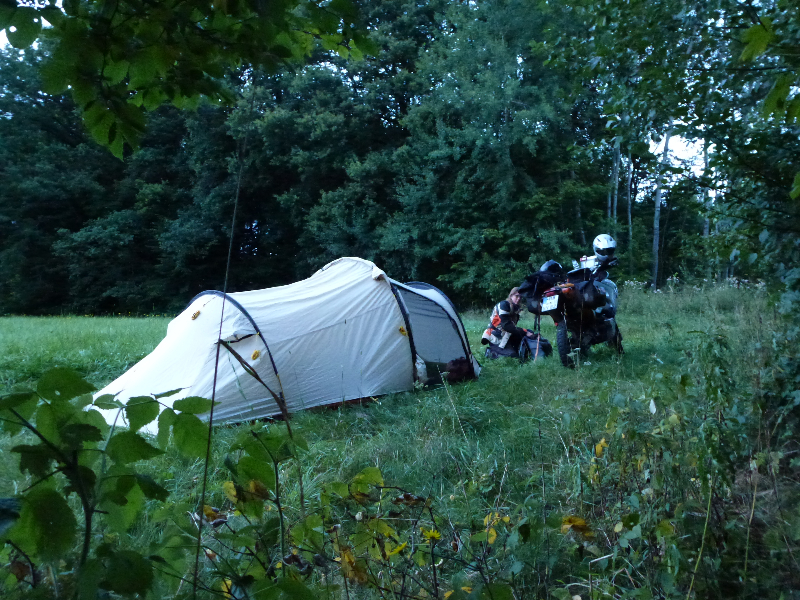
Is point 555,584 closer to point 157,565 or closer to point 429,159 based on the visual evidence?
point 157,565

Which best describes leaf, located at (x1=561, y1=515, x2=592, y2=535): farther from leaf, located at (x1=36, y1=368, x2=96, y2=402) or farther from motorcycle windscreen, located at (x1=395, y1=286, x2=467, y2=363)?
motorcycle windscreen, located at (x1=395, y1=286, x2=467, y2=363)

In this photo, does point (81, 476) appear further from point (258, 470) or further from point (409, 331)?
point (409, 331)

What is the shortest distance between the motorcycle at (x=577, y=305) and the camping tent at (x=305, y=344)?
3.46 ft

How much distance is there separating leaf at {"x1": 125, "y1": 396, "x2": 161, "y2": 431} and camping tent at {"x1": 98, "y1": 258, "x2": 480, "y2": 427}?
10.9 feet

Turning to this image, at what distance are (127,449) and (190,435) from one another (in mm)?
97

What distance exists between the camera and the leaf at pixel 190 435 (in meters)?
0.97

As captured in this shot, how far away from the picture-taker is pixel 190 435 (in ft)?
3.18

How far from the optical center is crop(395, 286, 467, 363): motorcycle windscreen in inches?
216

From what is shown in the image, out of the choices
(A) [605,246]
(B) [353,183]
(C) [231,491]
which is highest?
(B) [353,183]

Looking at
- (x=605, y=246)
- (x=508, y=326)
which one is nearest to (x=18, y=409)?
(x=508, y=326)

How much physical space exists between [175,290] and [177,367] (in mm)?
16861

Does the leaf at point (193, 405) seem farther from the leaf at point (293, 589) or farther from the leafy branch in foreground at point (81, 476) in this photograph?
the leaf at point (293, 589)

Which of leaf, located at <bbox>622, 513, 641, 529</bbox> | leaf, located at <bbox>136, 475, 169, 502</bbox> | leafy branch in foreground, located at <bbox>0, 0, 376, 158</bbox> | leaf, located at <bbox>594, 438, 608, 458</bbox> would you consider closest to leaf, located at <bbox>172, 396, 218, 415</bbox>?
leaf, located at <bbox>136, 475, 169, 502</bbox>

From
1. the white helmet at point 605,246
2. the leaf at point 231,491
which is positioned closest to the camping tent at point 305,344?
the white helmet at point 605,246
